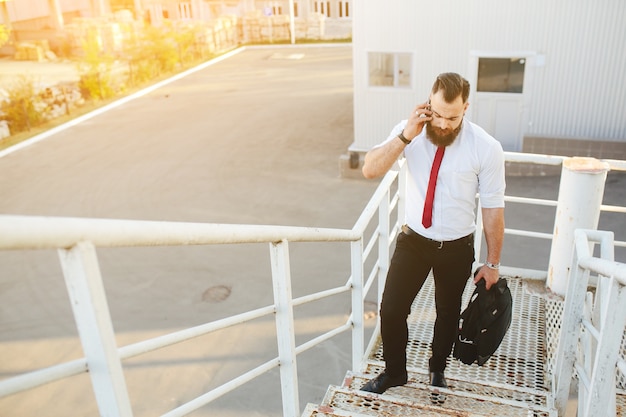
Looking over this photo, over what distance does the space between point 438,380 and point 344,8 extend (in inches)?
1527

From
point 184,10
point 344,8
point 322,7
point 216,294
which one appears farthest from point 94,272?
point 184,10

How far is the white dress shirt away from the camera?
284 cm

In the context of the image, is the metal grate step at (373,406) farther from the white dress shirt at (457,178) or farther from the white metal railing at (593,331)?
the white dress shirt at (457,178)

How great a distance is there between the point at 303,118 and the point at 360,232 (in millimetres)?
13422

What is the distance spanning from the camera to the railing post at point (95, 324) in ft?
3.67

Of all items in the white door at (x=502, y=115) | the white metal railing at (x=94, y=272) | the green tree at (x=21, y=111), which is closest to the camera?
the white metal railing at (x=94, y=272)

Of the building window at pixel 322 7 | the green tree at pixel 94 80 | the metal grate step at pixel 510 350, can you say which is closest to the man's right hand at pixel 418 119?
the metal grate step at pixel 510 350

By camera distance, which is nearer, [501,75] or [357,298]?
[357,298]

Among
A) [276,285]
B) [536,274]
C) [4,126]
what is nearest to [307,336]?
[536,274]

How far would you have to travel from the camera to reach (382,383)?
317 cm

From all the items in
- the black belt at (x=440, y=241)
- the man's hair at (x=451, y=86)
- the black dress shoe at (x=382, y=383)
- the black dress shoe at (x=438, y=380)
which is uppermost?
the man's hair at (x=451, y=86)

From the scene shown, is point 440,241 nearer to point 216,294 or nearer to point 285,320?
point 285,320

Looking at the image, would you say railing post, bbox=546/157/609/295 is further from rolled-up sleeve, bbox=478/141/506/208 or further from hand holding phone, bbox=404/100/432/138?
hand holding phone, bbox=404/100/432/138

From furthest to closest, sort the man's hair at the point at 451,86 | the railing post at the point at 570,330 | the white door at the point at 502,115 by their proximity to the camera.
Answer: the white door at the point at 502,115
the railing post at the point at 570,330
the man's hair at the point at 451,86
